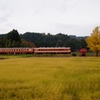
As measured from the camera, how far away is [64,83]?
12984mm

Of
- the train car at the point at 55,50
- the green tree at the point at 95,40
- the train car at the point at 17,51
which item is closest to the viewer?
the green tree at the point at 95,40

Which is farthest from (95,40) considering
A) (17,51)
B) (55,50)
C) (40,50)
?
(17,51)

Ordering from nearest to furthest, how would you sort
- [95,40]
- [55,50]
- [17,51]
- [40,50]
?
1. [95,40]
2. [55,50]
3. [40,50]
4. [17,51]

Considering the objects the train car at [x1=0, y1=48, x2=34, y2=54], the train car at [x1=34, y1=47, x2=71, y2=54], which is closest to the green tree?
the train car at [x1=34, y1=47, x2=71, y2=54]

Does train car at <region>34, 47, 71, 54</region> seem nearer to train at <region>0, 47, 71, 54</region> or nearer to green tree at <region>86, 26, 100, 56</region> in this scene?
train at <region>0, 47, 71, 54</region>

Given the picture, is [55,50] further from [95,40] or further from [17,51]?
[95,40]

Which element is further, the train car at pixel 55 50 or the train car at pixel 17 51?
the train car at pixel 17 51

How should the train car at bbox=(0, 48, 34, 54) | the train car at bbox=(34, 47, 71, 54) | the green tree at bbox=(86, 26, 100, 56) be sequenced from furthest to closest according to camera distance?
the train car at bbox=(0, 48, 34, 54) < the train car at bbox=(34, 47, 71, 54) < the green tree at bbox=(86, 26, 100, 56)

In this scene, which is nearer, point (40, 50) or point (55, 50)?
point (55, 50)

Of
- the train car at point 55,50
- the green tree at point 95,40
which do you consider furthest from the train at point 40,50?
the green tree at point 95,40

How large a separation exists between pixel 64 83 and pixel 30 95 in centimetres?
298

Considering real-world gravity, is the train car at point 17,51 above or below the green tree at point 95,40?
below

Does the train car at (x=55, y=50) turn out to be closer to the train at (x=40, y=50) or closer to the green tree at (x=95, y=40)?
the train at (x=40, y=50)

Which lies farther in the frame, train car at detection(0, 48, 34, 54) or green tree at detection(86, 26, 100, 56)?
train car at detection(0, 48, 34, 54)
